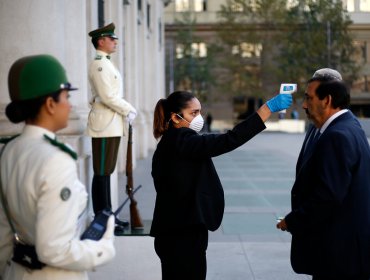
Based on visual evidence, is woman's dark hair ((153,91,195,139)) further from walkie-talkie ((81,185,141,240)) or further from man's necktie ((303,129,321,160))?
walkie-talkie ((81,185,141,240))

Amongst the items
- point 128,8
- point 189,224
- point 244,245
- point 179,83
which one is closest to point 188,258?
point 189,224

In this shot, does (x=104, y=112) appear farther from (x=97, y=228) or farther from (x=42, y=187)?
(x=42, y=187)

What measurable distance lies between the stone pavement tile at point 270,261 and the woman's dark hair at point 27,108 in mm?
4006

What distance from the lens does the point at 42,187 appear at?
7.61 feet

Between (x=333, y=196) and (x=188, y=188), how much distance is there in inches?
40.0

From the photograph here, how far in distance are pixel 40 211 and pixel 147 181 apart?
11540mm

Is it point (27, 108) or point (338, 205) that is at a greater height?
point (27, 108)

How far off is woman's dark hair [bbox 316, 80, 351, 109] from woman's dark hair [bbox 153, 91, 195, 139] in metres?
0.96

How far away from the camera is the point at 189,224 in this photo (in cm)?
402

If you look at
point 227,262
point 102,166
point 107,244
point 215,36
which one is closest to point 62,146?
point 107,244

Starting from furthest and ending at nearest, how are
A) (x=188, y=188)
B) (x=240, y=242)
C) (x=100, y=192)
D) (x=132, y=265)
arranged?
(x=240, y=242) → (x=100, y=192) → (x=132, y=265) → (x=188, y=188)

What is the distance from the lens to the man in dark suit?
342cm

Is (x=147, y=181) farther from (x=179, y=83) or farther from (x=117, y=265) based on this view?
(x=179, y=83)

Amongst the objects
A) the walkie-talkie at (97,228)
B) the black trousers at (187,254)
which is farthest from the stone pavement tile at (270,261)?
the walkie-talkie at (97,228)
